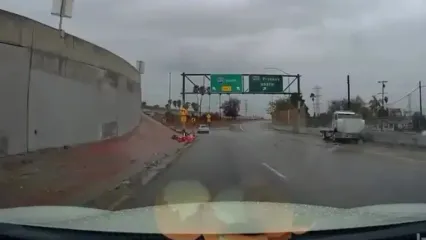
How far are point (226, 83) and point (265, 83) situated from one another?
4.47 meters

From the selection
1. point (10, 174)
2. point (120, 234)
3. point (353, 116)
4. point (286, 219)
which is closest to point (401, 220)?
point (286, 219)

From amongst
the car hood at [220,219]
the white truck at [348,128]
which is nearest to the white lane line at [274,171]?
the car hood at [220,219]

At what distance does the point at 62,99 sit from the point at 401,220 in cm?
1974

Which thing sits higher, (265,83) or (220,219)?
(265,83)

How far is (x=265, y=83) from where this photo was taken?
62.1m

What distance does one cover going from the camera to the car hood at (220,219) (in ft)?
12.5

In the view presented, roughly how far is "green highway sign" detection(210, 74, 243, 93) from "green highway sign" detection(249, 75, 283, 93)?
1.36 m

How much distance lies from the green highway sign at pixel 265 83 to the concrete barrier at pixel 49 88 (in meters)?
30.9

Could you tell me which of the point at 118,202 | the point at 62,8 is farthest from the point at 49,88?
the point at 118,202

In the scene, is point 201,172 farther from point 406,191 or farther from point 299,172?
point 406,191

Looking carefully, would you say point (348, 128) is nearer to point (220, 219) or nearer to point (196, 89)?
point (196, 89)

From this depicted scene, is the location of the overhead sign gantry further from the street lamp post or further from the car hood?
the car hood

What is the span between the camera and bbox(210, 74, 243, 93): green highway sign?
60938 mm

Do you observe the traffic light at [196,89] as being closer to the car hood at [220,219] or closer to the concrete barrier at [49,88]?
the concrete barrier at [49,88]
